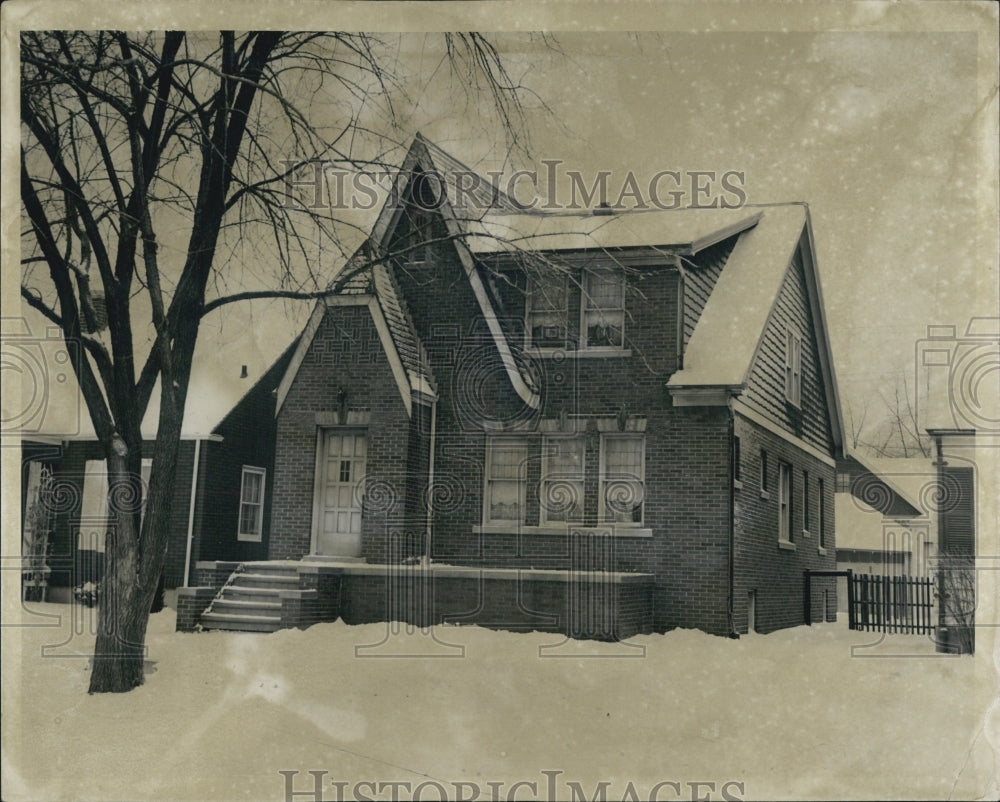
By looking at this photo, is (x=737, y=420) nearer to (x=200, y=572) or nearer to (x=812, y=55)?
(x=812, y=55)

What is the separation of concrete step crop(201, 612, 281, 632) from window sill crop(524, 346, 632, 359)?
3165mm

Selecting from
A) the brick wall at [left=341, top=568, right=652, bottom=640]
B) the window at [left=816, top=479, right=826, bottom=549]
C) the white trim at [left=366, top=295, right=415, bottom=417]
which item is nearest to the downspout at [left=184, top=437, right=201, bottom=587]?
the brick wall at [left=341, top=568, right=652, bottom=640]

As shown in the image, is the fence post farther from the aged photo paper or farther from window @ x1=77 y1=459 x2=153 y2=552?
window @ x1=77 y1=459 x2=153 y2=552

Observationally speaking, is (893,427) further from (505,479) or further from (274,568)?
(274,568)

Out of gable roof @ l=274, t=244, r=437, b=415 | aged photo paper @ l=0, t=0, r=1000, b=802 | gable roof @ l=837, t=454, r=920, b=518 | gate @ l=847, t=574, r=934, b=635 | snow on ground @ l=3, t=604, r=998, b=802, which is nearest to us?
snow on ground @ l=3, t=604, r=998, b=802

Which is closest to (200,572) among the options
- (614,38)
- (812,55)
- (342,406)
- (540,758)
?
(342,406)

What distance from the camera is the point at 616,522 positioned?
31.4 ft

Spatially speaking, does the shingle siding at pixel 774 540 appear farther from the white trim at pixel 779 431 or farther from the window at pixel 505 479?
the window at pixel 505 479

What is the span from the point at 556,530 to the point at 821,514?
88.8 inches

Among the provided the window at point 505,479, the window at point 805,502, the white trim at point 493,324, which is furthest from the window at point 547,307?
the window at point 805,502

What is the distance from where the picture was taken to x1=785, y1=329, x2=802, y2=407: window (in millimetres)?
9727

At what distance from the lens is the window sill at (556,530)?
953 cm

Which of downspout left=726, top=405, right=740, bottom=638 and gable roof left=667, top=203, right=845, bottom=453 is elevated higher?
gable roof left=667, top=203, right=845, bottom=453

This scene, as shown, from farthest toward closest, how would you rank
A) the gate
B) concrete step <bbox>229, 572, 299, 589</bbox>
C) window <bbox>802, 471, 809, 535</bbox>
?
concrete step <bbox>229, 572, 299, 589</bbox> < window <bbox>802, 471, 809, 535</bbox> < the gate
